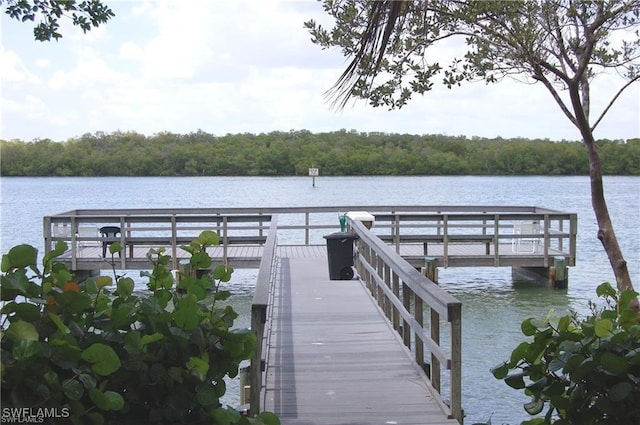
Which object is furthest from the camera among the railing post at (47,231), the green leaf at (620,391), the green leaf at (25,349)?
the railing post at (47,231)

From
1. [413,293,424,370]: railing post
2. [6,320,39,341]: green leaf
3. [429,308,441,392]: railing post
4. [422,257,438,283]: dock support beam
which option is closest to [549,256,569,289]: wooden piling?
[422,257,438,283]: dock support beam

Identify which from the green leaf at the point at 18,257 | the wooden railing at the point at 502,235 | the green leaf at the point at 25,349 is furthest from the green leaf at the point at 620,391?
the wooden railing at the point at 502,235

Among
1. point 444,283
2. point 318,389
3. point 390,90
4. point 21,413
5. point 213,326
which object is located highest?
point 390,90

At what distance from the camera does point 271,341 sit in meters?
7.63

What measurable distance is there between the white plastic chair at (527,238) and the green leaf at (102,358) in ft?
47.9

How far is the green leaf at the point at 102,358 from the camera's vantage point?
3311 mm

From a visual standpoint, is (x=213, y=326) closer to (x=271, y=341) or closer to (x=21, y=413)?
(x=21, y=413)

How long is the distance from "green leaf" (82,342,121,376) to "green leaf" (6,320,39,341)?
A: 8.8 inches

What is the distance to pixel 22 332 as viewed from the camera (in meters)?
3.18

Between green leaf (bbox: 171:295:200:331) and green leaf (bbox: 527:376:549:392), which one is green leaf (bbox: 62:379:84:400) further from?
green leaf (bbox: 527:376:549:392)

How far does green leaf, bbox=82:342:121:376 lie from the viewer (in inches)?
130

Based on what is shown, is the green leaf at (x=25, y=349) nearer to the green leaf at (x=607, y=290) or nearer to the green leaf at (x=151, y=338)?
the green leaf at (x=151, y=338)

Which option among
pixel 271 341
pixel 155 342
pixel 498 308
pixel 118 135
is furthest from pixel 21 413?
pixel 118 135

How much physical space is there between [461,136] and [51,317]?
8047cm
